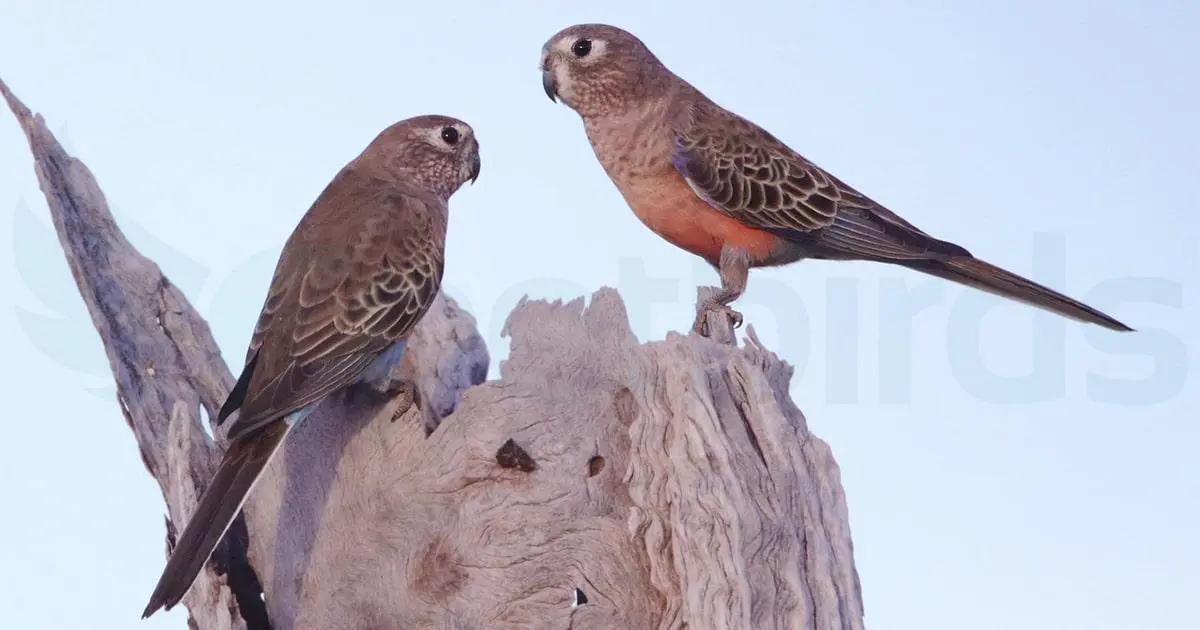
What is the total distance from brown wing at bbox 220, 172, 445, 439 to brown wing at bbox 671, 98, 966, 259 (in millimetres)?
1666

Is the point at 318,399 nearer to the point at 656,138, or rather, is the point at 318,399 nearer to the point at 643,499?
the point at 643,499

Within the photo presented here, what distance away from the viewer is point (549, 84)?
7.78 meters

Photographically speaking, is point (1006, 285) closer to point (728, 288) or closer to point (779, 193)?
point (779, 193)

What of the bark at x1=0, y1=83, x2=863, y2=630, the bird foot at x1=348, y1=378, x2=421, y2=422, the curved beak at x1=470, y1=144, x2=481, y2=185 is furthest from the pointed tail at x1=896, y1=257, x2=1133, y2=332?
the bird foot at x1=348, y1=378, x2=421, y2=422

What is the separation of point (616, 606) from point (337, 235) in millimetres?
2466

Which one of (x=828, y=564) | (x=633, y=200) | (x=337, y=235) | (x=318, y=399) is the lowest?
(x=828, y=564)

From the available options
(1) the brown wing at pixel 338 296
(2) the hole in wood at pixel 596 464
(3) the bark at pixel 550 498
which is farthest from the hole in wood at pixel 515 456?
(1) the brown wing at pixel 338 296

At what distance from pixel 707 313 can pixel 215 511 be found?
2.85 meters

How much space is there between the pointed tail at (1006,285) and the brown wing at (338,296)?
3.11m

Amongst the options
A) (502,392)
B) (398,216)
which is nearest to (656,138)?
(398,216)

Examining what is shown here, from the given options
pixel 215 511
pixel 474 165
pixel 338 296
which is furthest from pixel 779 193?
pixel 215 511

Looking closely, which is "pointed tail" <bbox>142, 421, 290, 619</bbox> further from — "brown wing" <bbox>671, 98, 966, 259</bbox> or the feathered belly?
"brown wing" <bbox>671, 98, 966, 259</bbox>

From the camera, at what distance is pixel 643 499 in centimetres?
577

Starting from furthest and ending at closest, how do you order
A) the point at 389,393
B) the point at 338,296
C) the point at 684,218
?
1. the point at 684,218
2. the point at 389,393
3. the point at 338,296
